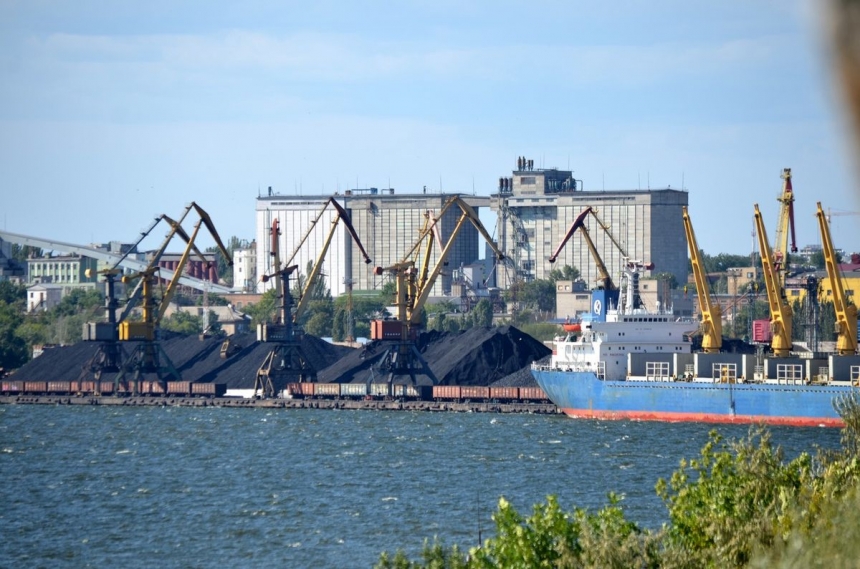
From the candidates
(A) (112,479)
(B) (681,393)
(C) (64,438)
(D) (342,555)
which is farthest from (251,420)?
(D) (342,555)

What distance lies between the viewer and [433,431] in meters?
68.1

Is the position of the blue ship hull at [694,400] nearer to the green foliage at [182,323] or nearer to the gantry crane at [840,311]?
the gantry crane at [840,311]

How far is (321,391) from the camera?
286 ft

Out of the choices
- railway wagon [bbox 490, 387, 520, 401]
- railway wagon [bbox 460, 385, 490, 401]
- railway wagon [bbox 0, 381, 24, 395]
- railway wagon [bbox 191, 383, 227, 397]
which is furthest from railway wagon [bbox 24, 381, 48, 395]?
railway wagon [bbox 490, 387, 520, 401]

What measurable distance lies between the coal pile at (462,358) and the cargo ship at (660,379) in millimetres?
9556

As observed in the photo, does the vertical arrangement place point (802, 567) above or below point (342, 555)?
above

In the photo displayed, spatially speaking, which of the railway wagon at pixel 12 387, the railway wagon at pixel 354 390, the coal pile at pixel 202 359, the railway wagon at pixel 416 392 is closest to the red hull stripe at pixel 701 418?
the railway wagon at pixel 416 392

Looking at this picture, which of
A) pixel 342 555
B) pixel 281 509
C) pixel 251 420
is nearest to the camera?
pixel 342 555

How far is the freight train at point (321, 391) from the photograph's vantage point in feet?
267

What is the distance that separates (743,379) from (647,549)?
49886 mm

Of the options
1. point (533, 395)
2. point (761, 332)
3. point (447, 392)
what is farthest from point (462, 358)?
point (761, 332)

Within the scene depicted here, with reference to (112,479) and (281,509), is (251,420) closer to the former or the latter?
(112,479)

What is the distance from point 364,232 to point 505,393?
3556 inches

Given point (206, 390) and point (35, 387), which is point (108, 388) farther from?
point (206, 390)
